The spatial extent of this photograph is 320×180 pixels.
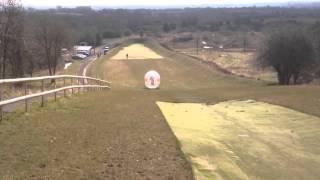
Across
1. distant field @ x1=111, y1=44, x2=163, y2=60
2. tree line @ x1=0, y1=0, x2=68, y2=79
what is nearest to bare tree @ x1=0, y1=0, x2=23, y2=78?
tree line @ x1=0, y1=0, x2=68, y2=79

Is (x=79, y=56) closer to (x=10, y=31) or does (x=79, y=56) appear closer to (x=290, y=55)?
(x=290, y=55)

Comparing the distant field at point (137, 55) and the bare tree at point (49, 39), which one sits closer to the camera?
the bare tree at point (49, 39)

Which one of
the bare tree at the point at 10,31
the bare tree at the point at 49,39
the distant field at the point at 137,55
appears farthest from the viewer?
the distant field at the point at 137,55

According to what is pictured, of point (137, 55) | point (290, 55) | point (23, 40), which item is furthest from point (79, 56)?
point (23, 40)

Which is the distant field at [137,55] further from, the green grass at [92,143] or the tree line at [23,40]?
the green grass at [92,143]

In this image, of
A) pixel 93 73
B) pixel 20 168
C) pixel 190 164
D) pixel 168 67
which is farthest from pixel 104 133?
pixel 168 67

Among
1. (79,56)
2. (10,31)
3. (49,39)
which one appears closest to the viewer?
(10,31)

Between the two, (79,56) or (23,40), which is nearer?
(23,40)

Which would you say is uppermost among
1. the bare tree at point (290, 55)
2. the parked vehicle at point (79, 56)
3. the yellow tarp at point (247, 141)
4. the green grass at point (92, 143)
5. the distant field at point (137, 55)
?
the green grass at point (92, 143)

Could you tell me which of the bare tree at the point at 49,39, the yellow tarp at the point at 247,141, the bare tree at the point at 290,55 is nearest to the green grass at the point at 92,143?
the yellow tarp at the point at 247,141

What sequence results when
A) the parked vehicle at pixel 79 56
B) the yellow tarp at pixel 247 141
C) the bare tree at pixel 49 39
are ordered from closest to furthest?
the yellow tarp at pixel 247 141 → the bare tree at pixel 49 39 → the parked vehicle at pixel 79 56
